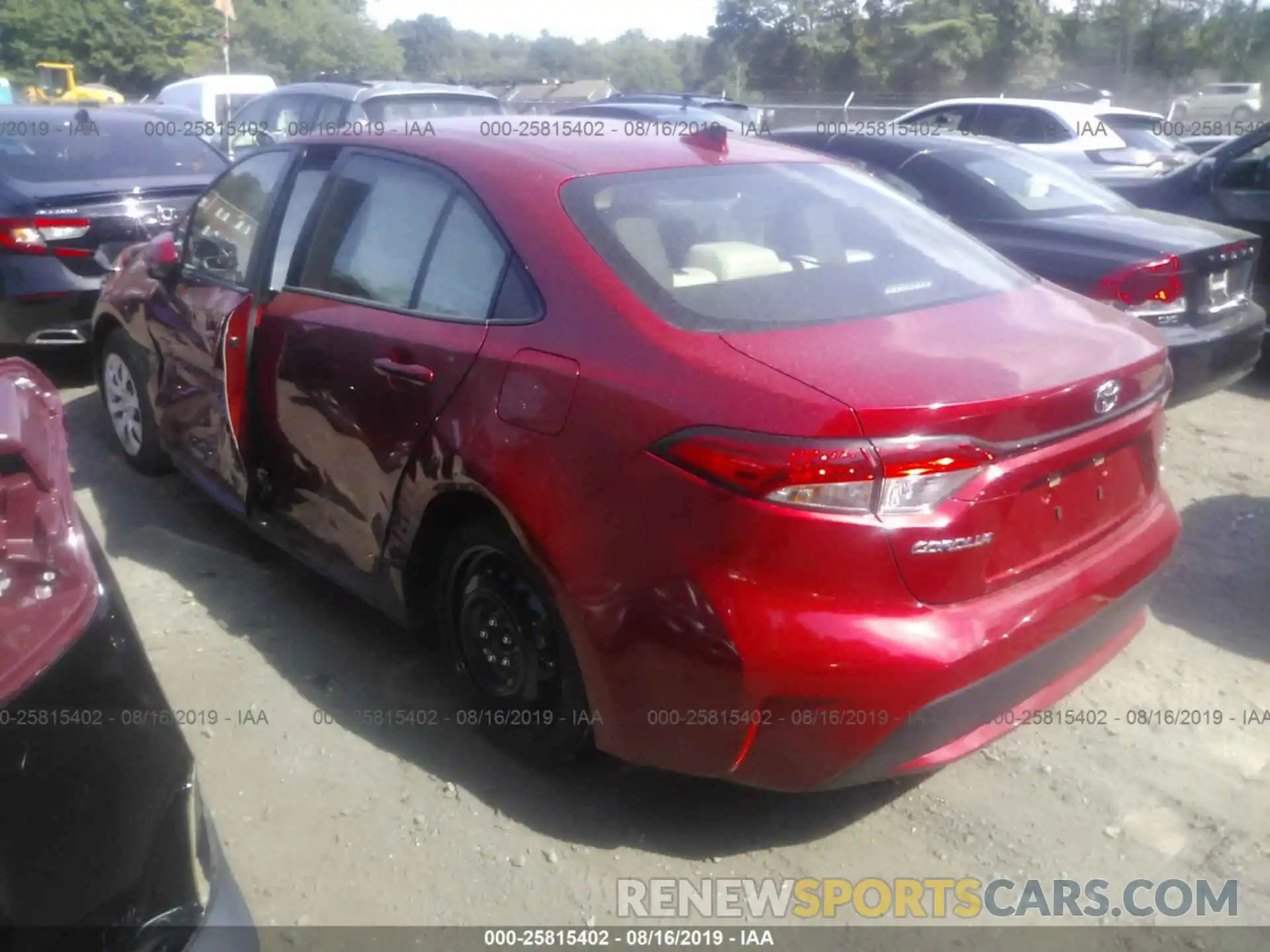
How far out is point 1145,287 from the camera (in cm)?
522

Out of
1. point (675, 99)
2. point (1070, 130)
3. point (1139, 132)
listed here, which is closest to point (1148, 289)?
point (1070, 130)

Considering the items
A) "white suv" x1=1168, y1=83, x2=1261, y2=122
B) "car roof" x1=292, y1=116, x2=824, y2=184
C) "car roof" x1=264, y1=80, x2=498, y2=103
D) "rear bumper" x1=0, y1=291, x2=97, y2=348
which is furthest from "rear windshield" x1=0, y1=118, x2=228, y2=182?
"white suv" x1=1168, y1=83, x2=1261, y2=122

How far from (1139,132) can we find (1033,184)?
8265mm

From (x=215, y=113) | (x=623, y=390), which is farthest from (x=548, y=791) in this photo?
(x=215, y=113)

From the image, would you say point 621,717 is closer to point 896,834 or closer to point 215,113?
point 896,834

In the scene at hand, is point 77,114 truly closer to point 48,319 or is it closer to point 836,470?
point 48,319

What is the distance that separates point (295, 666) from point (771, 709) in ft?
6.23

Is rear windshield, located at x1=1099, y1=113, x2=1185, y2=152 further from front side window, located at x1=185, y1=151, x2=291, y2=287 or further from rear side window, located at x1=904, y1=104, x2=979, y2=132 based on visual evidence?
front side window, located at x1=185, y1=151, x2=291, y2=287

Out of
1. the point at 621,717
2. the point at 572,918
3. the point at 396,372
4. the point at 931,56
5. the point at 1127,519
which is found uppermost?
the point at 931,56

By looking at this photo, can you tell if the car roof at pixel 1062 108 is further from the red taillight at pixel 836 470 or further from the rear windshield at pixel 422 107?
the red taillight at pixel 836 470

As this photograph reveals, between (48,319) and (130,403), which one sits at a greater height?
(48,319)

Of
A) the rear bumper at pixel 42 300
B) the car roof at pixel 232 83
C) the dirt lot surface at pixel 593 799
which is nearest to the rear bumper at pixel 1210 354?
the dirt lot surface at pixel 593 799

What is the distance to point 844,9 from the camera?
51656mm

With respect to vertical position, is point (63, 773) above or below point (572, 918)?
above
